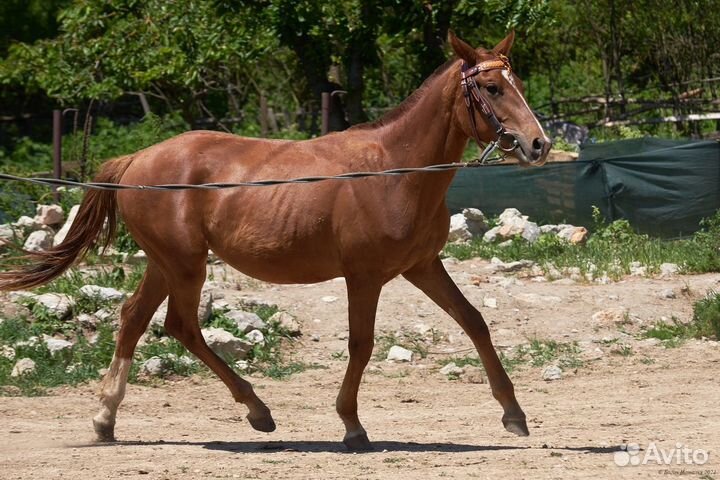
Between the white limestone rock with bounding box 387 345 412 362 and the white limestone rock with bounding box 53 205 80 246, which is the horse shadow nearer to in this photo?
the white limestone rock with bounding box 387 345 412 362

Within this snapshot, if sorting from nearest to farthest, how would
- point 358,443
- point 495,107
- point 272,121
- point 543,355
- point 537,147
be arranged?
point 537,147, point 495,107, point 358,443, point 543,355, point 272,121

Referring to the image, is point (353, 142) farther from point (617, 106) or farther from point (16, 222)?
point (617, 106)

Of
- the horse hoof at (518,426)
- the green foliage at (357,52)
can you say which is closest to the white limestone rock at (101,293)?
the horse hoof at (518,426)

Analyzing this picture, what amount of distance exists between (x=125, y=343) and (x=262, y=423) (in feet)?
3.40

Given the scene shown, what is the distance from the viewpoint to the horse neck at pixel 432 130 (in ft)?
22.3

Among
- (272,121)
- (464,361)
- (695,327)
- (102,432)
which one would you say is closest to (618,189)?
(695,327)

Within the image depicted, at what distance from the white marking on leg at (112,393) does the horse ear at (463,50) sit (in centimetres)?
288

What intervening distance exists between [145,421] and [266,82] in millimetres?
17255

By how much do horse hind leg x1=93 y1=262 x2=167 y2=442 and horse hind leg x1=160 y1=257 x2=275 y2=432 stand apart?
0.18m

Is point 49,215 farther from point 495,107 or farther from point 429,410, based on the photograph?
point 495,107

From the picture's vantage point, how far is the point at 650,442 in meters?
6.51

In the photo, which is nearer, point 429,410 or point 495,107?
point 495,107

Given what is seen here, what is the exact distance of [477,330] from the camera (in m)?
7.10

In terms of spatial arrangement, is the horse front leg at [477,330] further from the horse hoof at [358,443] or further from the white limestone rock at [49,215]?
the white limestone rock at [49,215]
